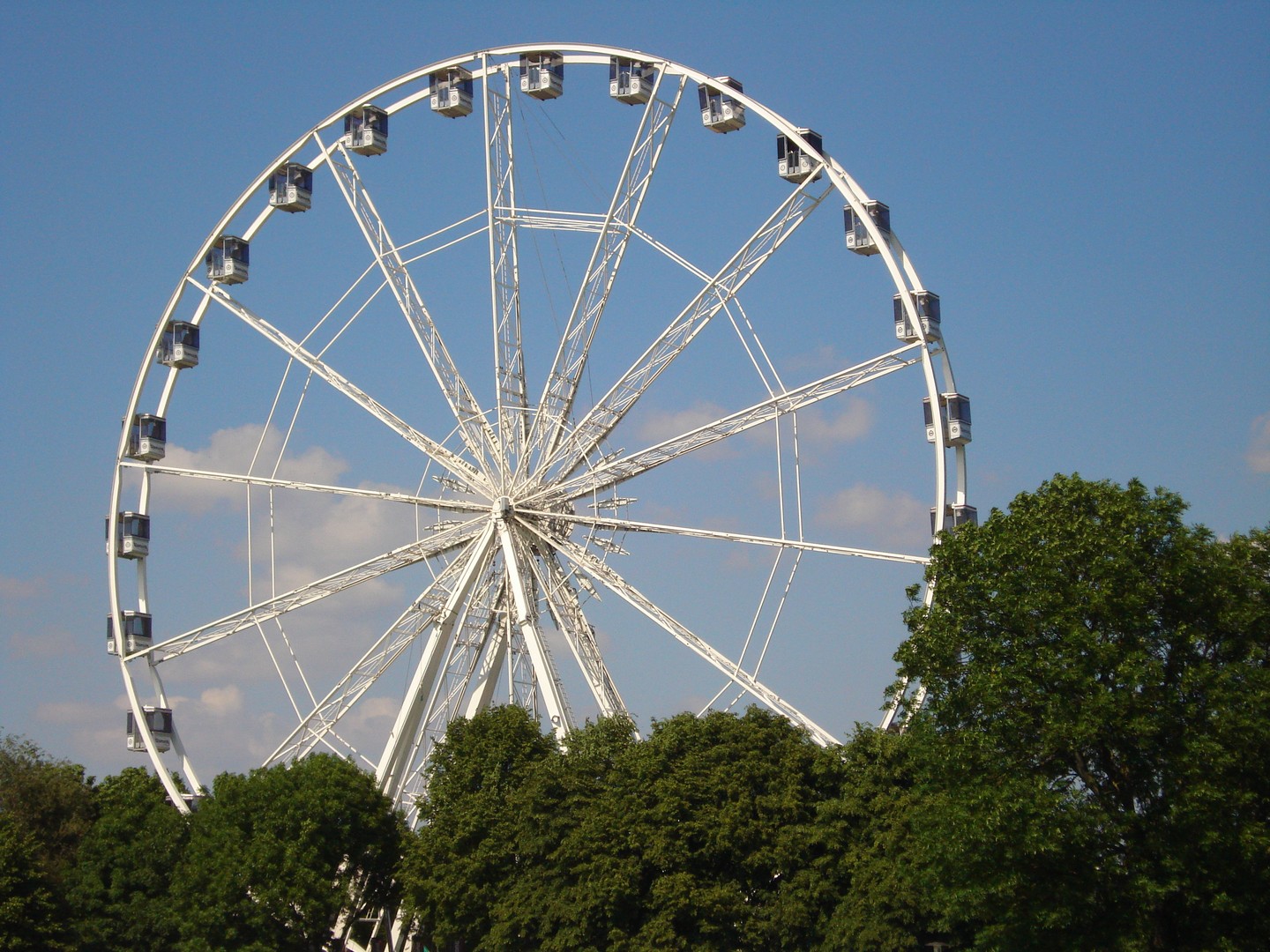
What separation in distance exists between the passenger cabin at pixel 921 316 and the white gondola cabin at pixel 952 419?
181cm

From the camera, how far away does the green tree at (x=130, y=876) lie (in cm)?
5644

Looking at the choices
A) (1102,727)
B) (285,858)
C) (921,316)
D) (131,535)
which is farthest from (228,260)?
(1102,727)

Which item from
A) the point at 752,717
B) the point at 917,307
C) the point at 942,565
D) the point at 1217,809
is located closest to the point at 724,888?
the point at 752,717

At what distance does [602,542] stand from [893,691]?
11186 mm

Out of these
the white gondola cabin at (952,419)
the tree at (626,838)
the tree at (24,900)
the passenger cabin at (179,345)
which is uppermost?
the passenger cabin at (179,345)

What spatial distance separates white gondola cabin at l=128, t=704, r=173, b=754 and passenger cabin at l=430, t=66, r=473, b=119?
21995 mm

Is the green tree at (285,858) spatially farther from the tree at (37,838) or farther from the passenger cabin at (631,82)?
the passenger cabin at (631,82)

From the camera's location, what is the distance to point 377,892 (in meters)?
56.3

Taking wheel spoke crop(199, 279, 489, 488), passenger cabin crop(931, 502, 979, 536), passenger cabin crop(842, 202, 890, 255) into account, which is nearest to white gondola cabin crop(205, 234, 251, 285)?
wheel spoke crop(199, 279, 489, 488)

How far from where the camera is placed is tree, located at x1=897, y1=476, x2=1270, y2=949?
3784 centimetres

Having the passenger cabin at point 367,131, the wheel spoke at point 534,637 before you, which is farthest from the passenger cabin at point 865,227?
the passenger cabin at point 367,131

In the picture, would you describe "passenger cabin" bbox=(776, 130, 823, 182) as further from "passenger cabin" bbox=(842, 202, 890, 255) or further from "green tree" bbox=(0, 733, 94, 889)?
"green tree" bbox=(0, 733, 94, 889)

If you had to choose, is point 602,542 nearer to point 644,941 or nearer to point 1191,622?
point 644,941

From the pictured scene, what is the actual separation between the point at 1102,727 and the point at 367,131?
32160mm
